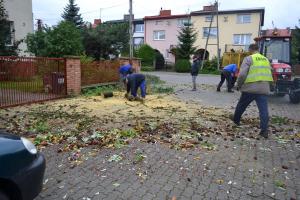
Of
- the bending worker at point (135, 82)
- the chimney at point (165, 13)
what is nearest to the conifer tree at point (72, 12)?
the chimney at point (165, 13)

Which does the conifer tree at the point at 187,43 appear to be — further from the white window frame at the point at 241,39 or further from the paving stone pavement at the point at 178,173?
the paving stone pavement at the point at 178,173

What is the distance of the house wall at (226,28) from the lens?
4394 cm

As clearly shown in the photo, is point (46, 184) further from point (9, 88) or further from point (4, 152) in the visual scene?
point (9, 88)

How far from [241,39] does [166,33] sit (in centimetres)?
1188

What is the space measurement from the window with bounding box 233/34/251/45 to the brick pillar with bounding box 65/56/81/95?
34.5 meters

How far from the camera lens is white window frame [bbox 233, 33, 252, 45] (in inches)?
1756

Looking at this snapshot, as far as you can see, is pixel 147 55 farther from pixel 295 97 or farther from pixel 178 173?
pixel 178 173

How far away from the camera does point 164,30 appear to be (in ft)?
172

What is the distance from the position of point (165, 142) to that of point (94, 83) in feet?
32.4

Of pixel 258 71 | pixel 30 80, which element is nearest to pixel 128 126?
pixel 258 71

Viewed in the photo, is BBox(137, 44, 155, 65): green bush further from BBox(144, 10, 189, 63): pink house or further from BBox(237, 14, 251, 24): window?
BBox(237, 14, 251, 24): window

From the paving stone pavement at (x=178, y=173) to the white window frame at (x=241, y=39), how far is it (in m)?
40.0

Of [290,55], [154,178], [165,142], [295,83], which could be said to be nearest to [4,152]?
[154,178]

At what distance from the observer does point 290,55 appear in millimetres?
15133
